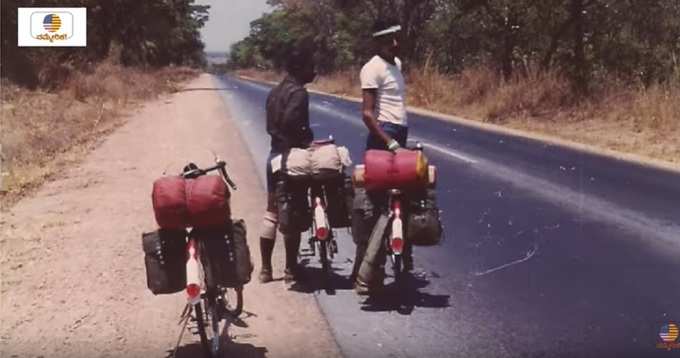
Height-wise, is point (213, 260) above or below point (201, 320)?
above

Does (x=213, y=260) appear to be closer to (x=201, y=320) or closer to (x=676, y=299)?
(x=201, y=320)

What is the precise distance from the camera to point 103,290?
6098 millimetres

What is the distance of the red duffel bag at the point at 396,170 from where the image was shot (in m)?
5.52

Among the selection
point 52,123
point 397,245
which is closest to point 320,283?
point 397,245

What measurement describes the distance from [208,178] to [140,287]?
1.98 metres

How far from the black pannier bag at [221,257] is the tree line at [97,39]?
24.9 m

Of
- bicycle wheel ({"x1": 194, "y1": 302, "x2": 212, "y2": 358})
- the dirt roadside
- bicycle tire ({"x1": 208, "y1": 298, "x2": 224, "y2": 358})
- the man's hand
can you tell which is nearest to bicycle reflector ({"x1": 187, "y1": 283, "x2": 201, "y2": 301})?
bicycle wheel ({"x1": 194, "y1": 302, "x2": 212, "y2": 358})

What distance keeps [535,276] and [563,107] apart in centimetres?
1557

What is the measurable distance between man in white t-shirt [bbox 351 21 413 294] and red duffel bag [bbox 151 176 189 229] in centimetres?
168

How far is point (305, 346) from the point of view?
480 centimetres

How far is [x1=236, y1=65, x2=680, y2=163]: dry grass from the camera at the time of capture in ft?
Result: 51.9

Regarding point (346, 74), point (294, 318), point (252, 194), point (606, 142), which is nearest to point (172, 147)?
point (252, 194)

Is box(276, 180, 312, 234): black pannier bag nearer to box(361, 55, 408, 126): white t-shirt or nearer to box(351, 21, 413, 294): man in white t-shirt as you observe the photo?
box(351, 21, 413, 294): man in white t-shirt

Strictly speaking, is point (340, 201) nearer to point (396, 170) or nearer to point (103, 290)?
point (396, 170)
